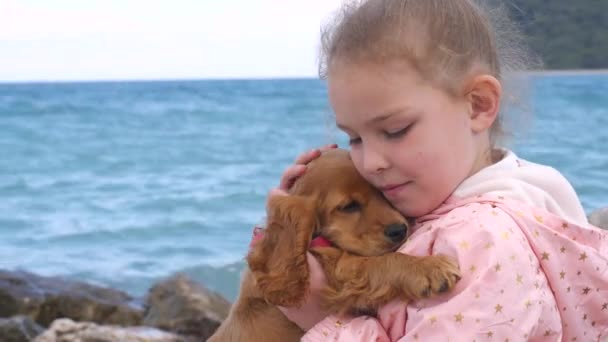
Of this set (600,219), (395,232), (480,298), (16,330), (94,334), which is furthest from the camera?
(16,330)

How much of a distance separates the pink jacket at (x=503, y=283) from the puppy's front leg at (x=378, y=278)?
4 centimetres

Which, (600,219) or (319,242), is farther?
(600,219)

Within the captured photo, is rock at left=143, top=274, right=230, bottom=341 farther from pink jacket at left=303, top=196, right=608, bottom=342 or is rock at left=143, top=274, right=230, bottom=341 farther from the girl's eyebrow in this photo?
the girl's eyebrow

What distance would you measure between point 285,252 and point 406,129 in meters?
0.66

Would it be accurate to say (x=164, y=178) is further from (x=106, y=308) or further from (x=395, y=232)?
(x=395, y=232)

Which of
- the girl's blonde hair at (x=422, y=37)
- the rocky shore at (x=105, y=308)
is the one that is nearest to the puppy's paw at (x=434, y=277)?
the girl's blonde hair at (x=422, y=37)

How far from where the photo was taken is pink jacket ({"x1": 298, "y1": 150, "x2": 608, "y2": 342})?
268cm

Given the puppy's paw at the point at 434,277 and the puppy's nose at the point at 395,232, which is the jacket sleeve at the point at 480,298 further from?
the puppy's nose at the point at 395,232

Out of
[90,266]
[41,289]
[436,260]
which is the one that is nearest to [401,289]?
[436,260]

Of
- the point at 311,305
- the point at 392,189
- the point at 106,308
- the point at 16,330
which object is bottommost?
the point at 106,308

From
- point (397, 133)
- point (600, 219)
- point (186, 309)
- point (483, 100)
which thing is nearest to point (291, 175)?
point (397, 133)

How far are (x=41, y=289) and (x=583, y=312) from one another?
774cm

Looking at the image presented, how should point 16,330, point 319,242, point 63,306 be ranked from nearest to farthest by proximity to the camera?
point 319,242, point 16,330, point 63,306

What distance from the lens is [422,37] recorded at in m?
2.92
